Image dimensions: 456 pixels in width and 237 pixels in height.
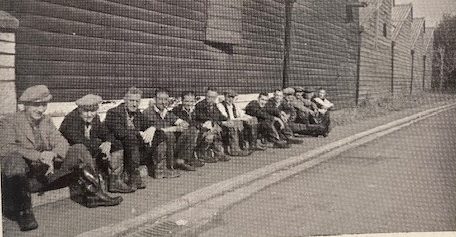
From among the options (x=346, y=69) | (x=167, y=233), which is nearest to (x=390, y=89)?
(x=346, y=69)

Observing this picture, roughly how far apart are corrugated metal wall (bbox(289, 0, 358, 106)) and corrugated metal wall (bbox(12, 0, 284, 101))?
2.72 m

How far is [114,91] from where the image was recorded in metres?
6.20

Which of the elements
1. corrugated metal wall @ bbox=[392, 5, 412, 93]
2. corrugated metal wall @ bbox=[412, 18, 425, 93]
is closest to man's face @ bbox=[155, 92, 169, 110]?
corrugated metal wall @ bbox=[392, 5, 412, 93]

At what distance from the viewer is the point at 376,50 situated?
19.0 meters

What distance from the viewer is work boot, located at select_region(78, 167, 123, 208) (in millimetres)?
4285

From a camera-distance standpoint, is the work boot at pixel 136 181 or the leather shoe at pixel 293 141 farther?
the leather shoe at pixel 293 141

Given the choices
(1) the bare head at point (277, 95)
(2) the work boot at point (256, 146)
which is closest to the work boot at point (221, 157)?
(2) the work boot at point (256, 146)

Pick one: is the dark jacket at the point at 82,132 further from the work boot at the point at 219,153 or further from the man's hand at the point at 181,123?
the work boot at the point at 219,153

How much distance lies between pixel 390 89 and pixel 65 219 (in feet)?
65.6

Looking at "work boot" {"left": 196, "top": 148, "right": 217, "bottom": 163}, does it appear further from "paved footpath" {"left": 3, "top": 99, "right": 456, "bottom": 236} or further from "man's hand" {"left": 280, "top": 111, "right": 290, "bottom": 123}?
"man's hand" {"left": 280, "top": 111, "right": 290, "bottom": 123}

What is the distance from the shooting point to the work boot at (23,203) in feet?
12.0

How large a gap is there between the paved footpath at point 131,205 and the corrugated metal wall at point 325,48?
5.87 metres

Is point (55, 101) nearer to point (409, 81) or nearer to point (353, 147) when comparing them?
point (353, 147)

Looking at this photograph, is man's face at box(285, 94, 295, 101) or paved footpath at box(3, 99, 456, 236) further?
man's face at box(285, 94, 295, 101)
